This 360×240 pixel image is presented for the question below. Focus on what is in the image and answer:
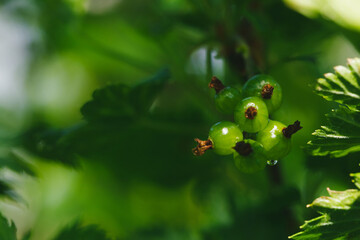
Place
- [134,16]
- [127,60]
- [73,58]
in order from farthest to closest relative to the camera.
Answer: [73,58], [134,16], [127,60]

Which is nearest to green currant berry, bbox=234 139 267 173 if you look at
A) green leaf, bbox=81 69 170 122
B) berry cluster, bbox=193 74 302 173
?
berry cluster, bbox=193 74 302 173

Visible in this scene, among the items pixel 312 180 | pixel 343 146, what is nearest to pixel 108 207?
pixel 312 180

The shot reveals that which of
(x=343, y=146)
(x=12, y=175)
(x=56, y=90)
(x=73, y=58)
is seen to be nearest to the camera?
(x=343, y=146)

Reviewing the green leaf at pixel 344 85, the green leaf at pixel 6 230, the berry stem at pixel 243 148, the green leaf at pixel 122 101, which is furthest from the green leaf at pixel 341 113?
the green leaf at pixel 6 230

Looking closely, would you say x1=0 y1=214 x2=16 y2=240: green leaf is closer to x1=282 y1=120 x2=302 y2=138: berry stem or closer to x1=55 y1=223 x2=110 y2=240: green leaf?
x1=55 y1=223 x2=110 y2=240: green leaf

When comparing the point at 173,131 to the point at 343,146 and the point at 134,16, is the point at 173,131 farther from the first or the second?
the point at 134,16
